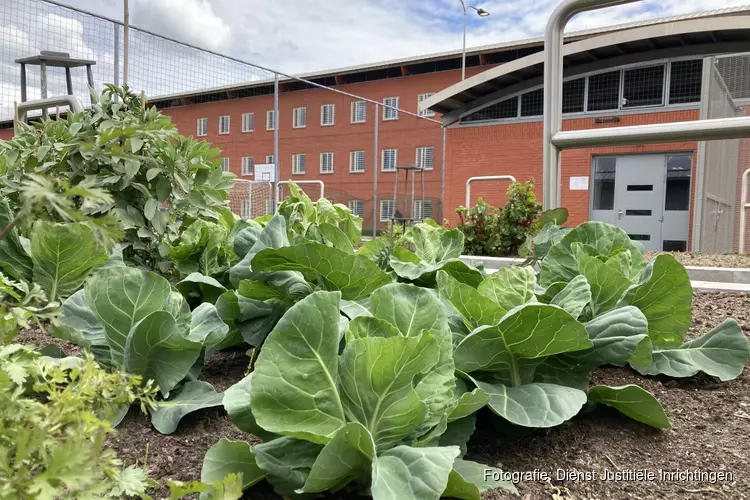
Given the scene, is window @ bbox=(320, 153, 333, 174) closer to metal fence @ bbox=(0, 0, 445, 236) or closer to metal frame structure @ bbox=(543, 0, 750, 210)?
metal fence @ bbox=(0, 0, 445, 236)

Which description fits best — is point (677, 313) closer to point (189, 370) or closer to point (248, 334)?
point (248, 334)

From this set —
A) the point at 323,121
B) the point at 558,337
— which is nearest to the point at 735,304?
the point at 558,337

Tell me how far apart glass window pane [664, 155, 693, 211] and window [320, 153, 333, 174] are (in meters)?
10.2

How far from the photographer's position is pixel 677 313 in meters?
1.45

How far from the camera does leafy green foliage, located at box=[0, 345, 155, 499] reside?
0.49m

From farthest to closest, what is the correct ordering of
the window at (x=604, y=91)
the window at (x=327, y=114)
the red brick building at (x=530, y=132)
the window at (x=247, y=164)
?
the window at (x=604, y=91)
the window at (x=327, y=114)
the window at (x=247, y=164)
the red brick building at (x=530, y=132)

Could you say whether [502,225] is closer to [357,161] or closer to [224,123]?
[224,123]

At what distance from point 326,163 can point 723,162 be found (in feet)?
39.5

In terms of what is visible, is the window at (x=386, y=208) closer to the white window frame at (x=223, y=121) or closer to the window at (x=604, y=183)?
A: the window at (x=604, y=183)

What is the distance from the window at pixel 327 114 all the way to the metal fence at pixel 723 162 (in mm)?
8716

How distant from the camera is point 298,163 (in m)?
18.7

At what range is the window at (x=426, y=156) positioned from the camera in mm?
18438

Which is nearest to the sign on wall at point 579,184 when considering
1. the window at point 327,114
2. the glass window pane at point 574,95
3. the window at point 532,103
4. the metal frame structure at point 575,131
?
the glass window pane at point 574,95

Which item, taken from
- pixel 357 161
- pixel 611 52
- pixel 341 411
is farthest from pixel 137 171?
pixel 357 161
